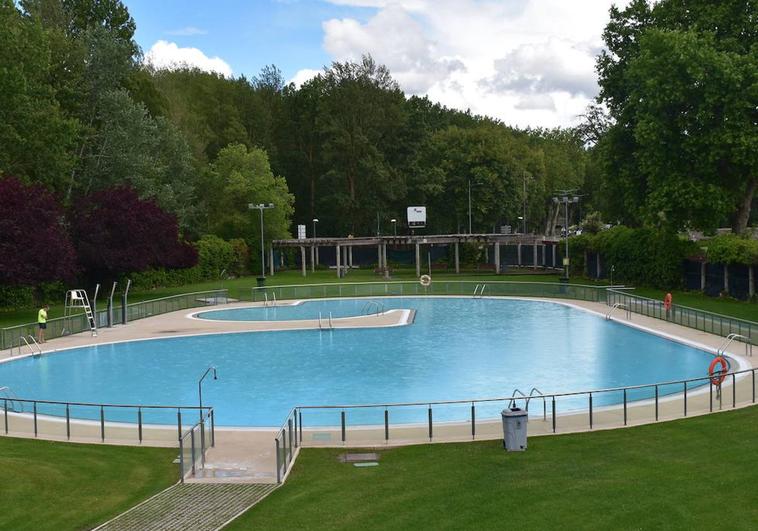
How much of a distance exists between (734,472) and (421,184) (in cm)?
7348

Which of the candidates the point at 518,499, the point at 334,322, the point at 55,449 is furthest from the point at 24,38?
the point at 518,499

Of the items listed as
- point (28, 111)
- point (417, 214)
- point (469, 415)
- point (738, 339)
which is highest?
point (28, 111)

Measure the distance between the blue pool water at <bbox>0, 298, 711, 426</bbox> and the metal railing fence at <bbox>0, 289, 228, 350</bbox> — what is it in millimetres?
1980

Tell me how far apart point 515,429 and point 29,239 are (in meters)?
33.8

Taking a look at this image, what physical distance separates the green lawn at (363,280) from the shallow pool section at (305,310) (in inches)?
147

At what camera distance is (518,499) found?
45.5ft

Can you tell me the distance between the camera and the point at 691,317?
3700cm

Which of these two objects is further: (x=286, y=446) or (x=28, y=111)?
(x=28, y=111)

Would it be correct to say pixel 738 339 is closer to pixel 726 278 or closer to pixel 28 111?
pixel 726 278

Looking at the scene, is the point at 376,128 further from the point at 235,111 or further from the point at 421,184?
the point at 235,111

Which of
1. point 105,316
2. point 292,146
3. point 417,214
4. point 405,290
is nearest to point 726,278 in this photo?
point 405,290

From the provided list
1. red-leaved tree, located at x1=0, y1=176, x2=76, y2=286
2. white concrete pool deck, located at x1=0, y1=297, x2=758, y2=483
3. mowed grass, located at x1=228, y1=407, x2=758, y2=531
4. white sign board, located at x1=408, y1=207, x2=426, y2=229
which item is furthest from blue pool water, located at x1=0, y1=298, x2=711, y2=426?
white sign board, located at x1=408, y1=207, x2=426, y2=229

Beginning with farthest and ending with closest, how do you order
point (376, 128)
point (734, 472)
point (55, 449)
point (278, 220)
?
point (376, 128) < point (278, 220) < point (55, 449) < point (734, 472)

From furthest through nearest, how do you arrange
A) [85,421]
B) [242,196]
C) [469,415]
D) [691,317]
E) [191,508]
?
[242,196] → [691,317] → [85,421] → [469,415] → [191,508]
